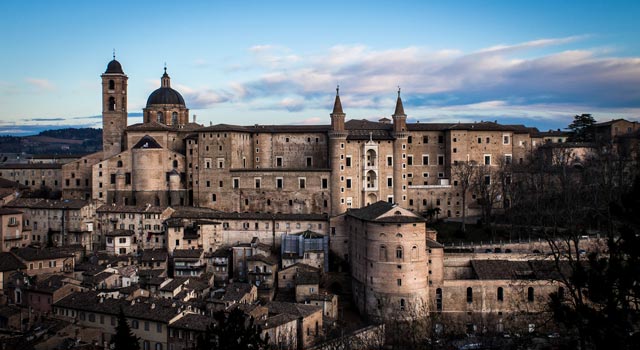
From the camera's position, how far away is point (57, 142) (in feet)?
537

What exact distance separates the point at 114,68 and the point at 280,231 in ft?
85.1

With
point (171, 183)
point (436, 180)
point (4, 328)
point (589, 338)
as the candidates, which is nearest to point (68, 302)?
point (4, 328)

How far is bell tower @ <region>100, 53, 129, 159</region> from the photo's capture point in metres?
59.6

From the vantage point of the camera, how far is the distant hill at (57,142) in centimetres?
14138

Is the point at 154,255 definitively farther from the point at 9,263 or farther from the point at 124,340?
the point at 124,340

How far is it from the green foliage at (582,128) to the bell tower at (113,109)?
48.0 meters

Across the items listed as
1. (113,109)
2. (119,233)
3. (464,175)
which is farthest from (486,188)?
(113,109)

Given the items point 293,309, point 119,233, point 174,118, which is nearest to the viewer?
point 293,309

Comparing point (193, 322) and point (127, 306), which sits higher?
point (127, 306)

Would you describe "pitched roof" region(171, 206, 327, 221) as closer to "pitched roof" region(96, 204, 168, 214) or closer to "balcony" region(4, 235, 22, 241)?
"pitched roof" region(96, 204, 168, 214)

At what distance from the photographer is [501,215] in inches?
2185

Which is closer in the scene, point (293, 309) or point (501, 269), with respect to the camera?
point (293, 309)

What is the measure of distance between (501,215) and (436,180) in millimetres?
7311

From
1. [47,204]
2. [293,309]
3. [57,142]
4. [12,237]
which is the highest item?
[57,142]
